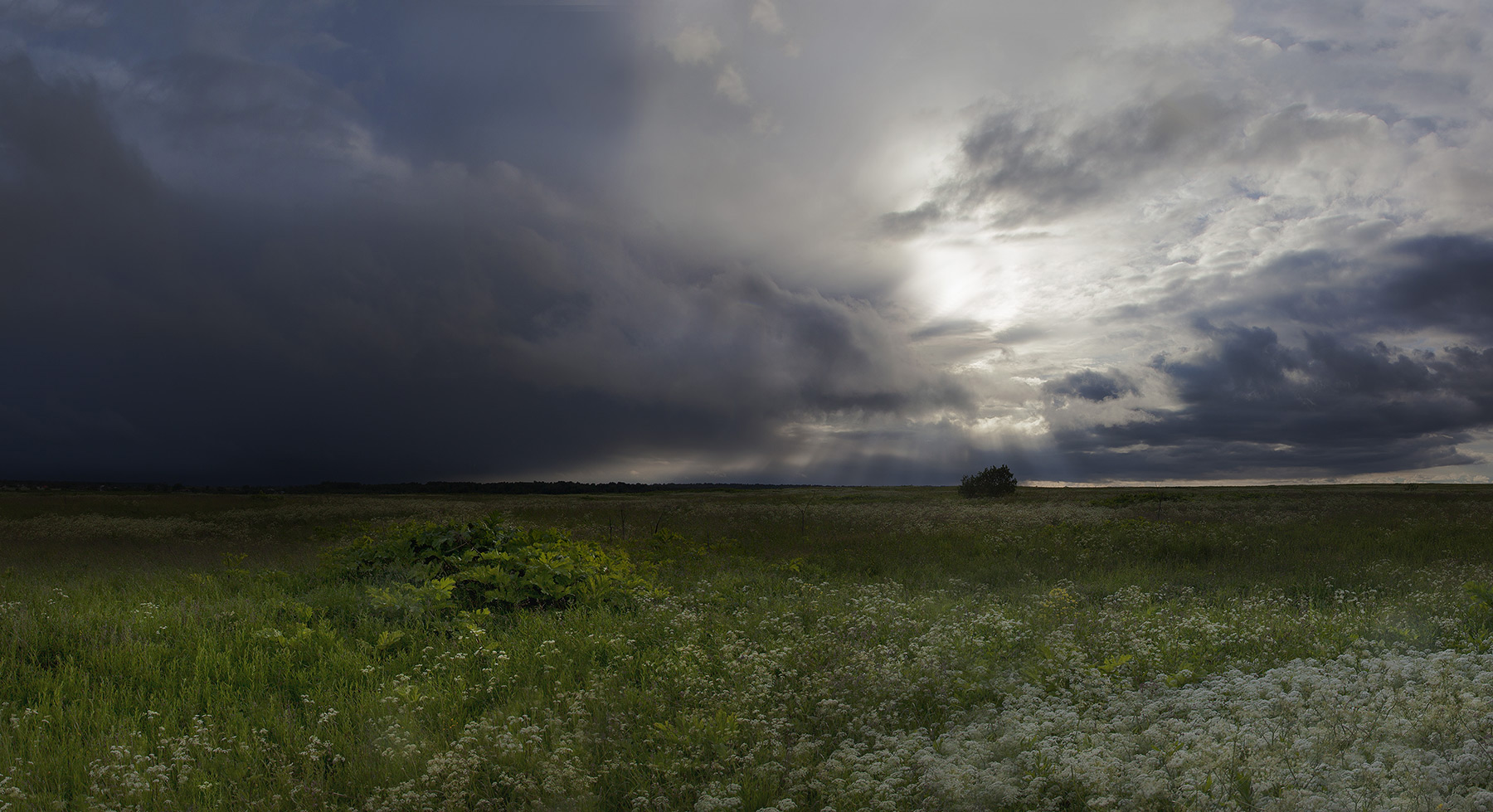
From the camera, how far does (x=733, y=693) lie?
5.71 metres

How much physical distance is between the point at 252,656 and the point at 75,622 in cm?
241

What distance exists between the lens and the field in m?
4.09

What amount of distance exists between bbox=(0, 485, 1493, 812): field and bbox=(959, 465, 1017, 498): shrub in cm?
4110

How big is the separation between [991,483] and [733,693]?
51005 mm

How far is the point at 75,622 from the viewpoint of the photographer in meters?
7.45

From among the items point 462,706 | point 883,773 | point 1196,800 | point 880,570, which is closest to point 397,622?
point 462,706

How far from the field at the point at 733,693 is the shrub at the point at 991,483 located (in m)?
41.1

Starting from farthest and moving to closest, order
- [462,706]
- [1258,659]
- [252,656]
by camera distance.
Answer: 1. [252,656]
2. [1258,659]
3. [462,706]

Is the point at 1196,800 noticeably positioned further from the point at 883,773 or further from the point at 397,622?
the point at 397,622

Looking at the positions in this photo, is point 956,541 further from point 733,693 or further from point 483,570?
point 733,693

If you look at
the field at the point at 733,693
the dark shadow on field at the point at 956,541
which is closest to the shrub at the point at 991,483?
the dark shadow on field at the point at 956,541

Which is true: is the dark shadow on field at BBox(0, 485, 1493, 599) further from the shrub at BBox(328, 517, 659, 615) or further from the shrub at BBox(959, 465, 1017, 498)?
the shrub at BBox(959, 465, 1017, 498)

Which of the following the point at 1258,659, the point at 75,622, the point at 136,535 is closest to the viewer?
the point at 1258,659

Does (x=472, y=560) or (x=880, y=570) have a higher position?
(x=472, y=560)
